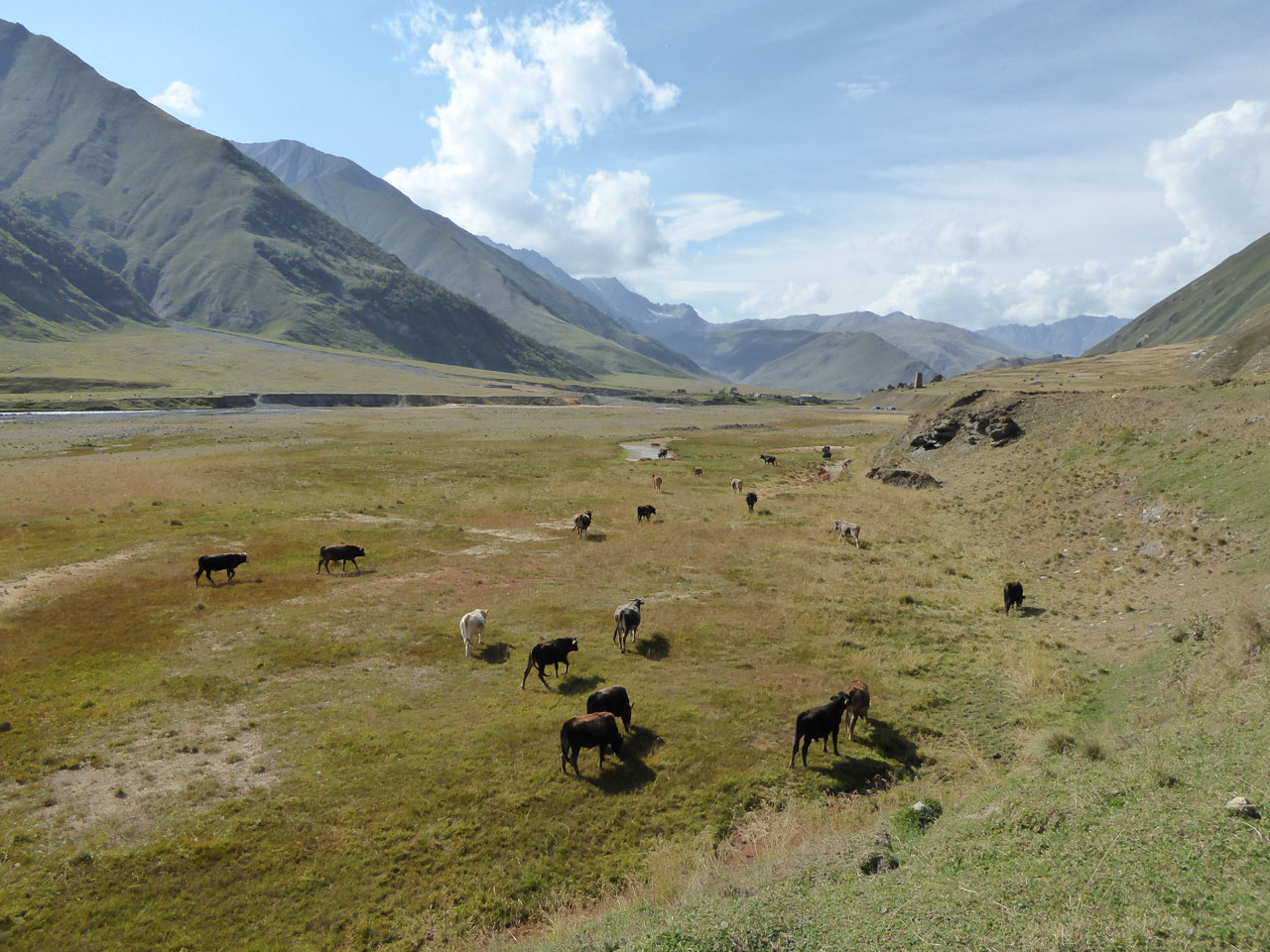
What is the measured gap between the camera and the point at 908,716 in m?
17.7

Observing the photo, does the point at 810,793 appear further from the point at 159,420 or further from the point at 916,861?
the point at 159,420

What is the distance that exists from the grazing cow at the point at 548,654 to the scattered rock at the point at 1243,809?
15.4 meters

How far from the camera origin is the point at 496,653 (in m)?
22.2

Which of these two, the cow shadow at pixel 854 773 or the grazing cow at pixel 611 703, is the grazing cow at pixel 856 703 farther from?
the grazing cow at pixel 611 703

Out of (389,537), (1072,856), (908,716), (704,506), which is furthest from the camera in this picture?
(704,506)

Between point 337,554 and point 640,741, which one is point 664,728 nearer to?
point 640,741

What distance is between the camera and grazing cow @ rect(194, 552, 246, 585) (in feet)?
93.5

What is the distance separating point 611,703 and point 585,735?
5.41ft

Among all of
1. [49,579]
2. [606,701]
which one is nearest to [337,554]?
[49,579]

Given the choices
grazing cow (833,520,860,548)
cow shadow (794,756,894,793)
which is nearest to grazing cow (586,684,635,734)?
cow shadow (794,756,894,793)

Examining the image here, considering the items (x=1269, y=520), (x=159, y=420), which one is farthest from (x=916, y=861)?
(x=159, y=420)

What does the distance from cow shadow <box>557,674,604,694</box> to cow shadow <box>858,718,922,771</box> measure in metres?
7.96

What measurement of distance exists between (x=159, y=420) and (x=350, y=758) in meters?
131

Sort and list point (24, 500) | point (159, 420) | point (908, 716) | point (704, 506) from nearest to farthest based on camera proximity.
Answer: point (908, 716) < point (24, 500) < point (704, 506) < point (159, 420)
